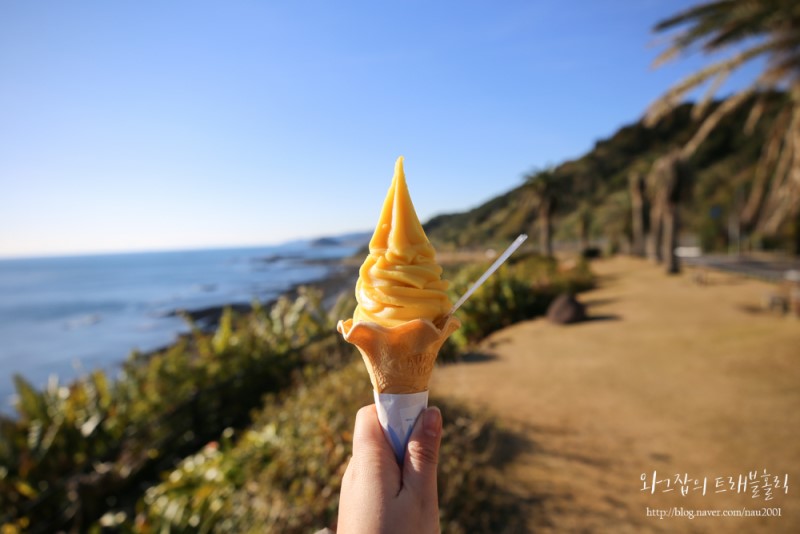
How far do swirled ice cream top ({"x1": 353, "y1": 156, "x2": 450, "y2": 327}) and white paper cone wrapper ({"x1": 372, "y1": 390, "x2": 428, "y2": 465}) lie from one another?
271 millimetres

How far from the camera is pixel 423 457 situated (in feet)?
4.42

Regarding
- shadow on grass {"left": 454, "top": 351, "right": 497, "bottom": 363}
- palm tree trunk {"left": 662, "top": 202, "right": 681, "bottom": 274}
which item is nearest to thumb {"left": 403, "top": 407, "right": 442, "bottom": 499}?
shadow on grass {"left": 454, "top": 351, "right": 497, "bottom": 363}

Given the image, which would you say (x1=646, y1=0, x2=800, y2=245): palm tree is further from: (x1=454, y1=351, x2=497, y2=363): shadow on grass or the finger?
the finger

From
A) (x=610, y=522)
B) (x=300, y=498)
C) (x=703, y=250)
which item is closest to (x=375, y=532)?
(x=300, y=498)

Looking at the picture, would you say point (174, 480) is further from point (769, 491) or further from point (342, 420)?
point (769, 491)

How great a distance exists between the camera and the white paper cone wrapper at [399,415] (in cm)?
145

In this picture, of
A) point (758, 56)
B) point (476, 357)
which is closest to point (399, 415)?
point (476, 357)

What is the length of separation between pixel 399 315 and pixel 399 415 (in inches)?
13.9

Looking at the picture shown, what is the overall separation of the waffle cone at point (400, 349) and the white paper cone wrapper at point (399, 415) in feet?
0.09

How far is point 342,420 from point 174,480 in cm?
216

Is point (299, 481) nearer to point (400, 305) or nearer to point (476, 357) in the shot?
point (400, 305)

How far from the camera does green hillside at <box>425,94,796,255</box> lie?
3122 centimetres

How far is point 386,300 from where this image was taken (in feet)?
5.13

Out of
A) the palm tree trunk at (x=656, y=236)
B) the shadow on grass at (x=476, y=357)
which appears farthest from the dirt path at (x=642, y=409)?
the palm tree trunk at (x=656, y=236)
